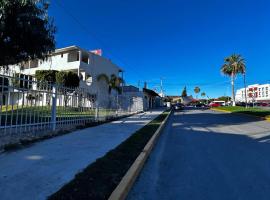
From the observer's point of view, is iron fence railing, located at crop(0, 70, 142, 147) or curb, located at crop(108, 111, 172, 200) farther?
iron fence railing, located at crop(0, 70, 142, 147)

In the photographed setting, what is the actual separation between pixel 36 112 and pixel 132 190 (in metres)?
5.44

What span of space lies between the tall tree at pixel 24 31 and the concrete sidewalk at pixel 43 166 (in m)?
6.23

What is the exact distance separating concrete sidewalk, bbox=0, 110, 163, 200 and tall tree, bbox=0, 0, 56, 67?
20.4 ft

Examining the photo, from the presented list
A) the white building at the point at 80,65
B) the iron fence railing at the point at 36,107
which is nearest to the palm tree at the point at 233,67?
the white building at the point at 80,65

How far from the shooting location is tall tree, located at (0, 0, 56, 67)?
9.98m

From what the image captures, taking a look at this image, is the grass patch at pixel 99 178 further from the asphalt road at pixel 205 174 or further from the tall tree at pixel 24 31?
the tall tree at pixel 24 31

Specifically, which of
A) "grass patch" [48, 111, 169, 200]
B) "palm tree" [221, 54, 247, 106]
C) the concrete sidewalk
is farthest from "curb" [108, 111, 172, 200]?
"palm tree" [221, 54, 247, 106]

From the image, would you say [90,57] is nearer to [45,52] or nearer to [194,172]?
[45,52]

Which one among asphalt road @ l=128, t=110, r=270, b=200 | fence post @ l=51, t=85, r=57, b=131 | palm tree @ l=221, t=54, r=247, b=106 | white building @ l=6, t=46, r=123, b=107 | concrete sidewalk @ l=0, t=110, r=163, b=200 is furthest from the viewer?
palm tree @ l=221, t=54, r=247, b=106

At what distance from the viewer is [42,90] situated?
8.12 meters

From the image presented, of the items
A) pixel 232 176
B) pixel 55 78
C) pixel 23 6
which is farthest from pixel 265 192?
pixel 55 78

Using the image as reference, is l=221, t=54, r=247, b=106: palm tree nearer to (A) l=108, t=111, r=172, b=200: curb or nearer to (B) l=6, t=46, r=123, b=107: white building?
(B) l=6, t=46, r=123, b=107: white building

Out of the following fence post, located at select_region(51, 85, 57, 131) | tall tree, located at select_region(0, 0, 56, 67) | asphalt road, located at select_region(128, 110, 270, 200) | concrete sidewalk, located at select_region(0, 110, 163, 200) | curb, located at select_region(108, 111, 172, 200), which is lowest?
asphalt road, located at select_region(128, 110, 270, 200)

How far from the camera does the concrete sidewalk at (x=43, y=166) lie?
11.3ft
